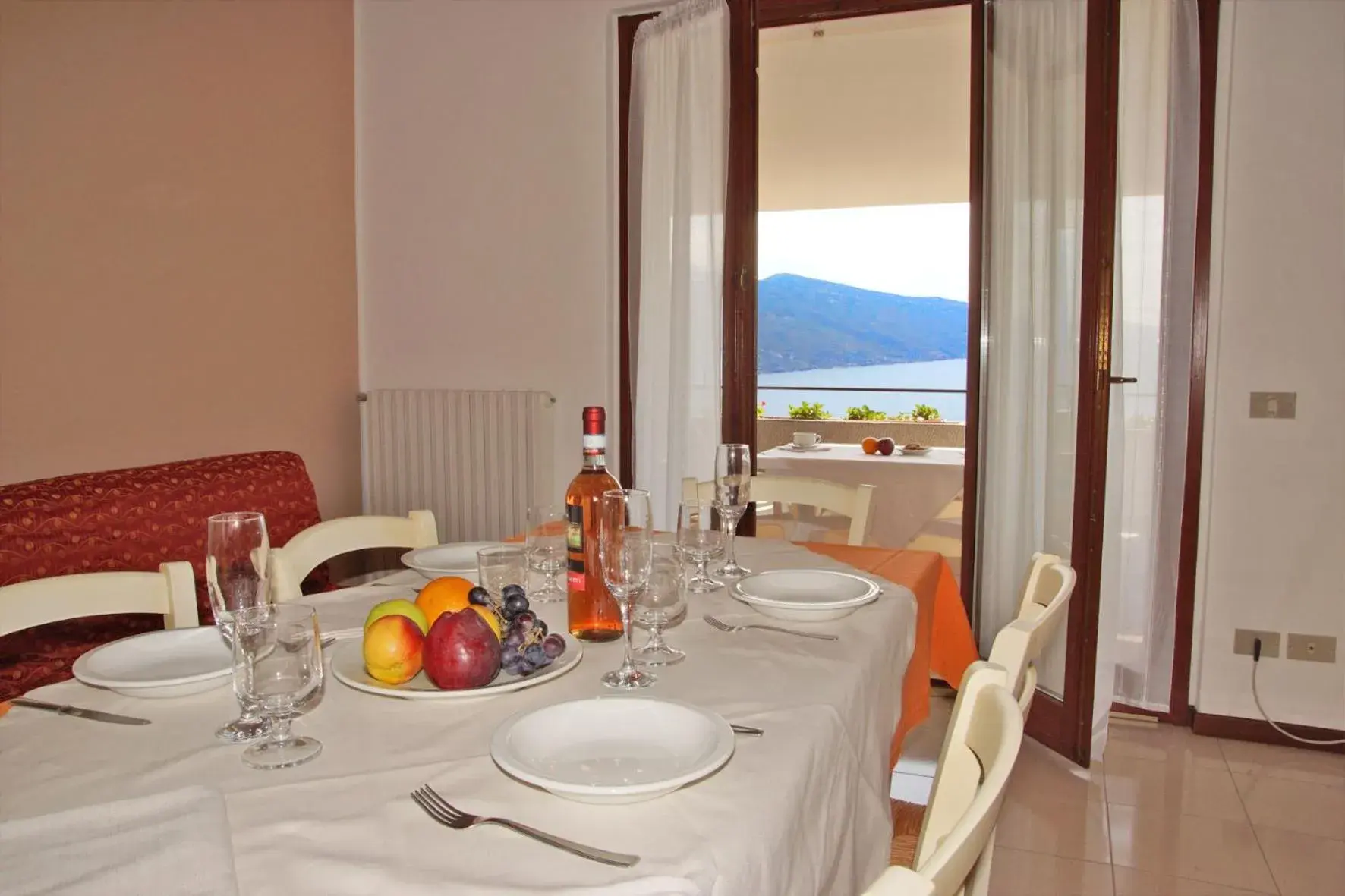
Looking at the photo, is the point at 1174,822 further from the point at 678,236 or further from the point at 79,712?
the point at 79,712

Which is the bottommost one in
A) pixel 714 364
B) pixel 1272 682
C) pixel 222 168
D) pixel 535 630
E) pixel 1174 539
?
pixel 1272 682

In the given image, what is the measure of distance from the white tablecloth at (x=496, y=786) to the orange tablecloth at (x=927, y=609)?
0.44 m

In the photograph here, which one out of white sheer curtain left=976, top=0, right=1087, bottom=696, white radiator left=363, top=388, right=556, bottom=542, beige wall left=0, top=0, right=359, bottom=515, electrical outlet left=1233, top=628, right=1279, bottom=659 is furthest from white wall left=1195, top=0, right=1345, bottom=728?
beige wall left=0, top=0, right=359, bottom=515

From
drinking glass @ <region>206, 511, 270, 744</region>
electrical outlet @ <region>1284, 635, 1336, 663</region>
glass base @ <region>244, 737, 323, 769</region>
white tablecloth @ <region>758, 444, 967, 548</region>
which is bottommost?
electrical outlet @ <region>1284, 635, 1336, 663</region>

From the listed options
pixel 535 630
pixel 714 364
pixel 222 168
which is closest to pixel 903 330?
pixel 714 364

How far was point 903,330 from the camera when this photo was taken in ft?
33.1

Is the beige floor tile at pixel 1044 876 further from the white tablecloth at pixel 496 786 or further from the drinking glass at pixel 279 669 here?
the drinking glass at pixel 279 669

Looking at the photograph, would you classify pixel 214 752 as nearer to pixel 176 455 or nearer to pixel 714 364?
pixel 176 455

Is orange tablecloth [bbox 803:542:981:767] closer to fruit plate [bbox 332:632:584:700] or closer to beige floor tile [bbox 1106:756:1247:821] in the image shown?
fruit plate [bbox 332:632:584:700]

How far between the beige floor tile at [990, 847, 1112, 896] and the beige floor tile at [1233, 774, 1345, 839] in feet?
1.92

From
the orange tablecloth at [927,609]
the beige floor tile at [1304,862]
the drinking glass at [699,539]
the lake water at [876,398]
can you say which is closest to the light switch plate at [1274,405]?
the beige floor tile at [1304,862]

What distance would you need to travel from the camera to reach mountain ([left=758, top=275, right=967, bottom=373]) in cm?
995

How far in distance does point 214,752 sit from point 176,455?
229cm

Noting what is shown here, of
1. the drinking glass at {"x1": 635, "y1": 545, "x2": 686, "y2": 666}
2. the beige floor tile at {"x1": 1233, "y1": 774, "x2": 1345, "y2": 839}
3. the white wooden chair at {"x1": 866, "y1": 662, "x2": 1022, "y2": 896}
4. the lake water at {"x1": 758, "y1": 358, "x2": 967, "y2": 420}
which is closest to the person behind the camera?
the white wooden chair at {"x1": 866, "y1": 662, "x2": 1022, "y2": 896}
